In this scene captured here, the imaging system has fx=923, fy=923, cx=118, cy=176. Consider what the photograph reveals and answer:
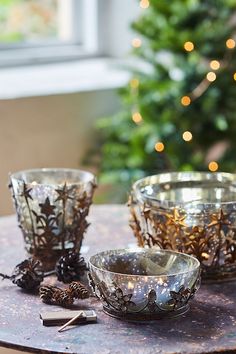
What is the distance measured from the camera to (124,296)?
136 cm

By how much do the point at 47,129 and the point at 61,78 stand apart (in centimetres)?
28

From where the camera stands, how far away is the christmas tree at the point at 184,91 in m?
3.07

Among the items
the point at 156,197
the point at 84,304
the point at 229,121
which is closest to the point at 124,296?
the point at 84,304

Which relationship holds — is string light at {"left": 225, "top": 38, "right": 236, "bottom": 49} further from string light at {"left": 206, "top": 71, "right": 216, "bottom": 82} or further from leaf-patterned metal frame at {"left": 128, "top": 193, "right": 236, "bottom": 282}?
leaf-patterned metal frame at {"left": 128, "top": 193, "right": 236, "bottom": 282}

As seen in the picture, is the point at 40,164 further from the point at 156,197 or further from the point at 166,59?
the point at 156,197

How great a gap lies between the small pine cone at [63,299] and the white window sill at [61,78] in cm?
169

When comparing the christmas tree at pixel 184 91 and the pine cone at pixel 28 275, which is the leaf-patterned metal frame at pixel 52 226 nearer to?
the pine cone at pixel 28 275

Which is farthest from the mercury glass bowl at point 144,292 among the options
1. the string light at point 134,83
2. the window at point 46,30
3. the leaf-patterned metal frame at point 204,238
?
the window at point 46,30

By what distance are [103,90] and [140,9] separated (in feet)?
1.32

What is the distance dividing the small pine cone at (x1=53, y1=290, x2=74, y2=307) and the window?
2064 mm

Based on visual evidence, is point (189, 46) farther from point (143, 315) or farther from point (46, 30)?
point (143, 315)

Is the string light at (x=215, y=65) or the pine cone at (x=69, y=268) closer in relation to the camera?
the pine cone at (x=69, y=268)

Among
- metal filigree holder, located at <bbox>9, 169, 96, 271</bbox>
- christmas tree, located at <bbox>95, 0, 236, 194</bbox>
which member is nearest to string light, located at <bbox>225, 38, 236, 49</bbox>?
christmas tree, located at <bbox>95, 0, 236, 194</bbox>

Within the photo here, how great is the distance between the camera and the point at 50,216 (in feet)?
5.41
